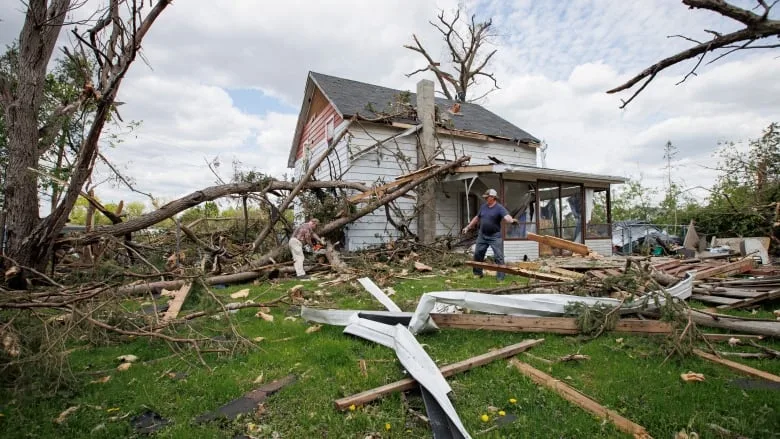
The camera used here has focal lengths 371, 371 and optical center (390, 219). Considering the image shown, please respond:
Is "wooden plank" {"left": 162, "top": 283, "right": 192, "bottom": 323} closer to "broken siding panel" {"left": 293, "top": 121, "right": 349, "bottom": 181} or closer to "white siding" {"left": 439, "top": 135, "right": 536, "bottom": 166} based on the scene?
"broken siding panel" {"left": 293, "top": 121, "right": 349, "bottom": 181}

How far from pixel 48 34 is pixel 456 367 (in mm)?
7144

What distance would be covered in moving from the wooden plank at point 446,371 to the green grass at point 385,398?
0.05 m

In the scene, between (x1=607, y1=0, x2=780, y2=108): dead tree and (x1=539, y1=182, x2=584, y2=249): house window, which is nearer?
(x1=607, y1=0, x2=780, y2=108): dead tree

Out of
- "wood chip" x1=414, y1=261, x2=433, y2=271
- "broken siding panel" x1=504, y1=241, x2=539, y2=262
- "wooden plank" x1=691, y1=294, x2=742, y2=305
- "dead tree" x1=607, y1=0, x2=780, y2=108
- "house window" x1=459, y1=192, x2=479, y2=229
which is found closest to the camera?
"dead tree" x1=607, y1=0, x2=780, y2=108

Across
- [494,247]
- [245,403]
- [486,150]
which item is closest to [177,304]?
[245,403]

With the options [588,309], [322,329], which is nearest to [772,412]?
[588,309]

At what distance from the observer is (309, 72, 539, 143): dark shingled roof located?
41.2ft

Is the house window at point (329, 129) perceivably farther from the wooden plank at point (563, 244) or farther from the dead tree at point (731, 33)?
the dead tree at point (731, 33)

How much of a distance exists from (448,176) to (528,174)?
241 centimetres

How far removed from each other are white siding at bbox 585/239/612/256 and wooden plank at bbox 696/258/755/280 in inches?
219

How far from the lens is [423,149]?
1230 cm

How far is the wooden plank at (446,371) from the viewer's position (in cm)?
249

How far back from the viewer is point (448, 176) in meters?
11.9

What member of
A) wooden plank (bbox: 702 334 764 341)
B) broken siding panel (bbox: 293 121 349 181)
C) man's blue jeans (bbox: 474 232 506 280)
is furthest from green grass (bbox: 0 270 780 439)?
broken siding panel (bbox: 293 121 349 181)
